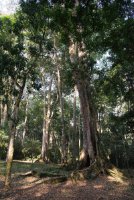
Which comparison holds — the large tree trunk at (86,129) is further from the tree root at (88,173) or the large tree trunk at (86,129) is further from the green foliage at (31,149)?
the green foliage at (31,149)

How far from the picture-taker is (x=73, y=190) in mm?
10578

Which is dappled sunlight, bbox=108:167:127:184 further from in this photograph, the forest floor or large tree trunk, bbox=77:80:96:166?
large tree trunk, bbox=77:80:96:166

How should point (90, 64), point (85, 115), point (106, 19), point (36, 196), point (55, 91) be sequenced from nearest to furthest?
point (106, 19) < point (36, 196) < point (90, 64) < point (85, 115) < point (55, 91)

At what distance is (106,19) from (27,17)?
411cm

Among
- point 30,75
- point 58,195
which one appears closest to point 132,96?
point 30,75

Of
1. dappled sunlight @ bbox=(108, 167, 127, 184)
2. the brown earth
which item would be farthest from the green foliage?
the brown earth

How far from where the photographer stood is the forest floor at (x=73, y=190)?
9.59 m

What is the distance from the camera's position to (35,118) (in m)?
43.3

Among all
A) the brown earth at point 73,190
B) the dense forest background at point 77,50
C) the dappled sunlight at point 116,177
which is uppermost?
the dense forest background at point 77,50

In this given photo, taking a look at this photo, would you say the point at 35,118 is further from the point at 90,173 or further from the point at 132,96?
the point at 90,173

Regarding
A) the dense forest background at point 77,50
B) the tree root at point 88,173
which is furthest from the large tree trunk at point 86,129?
the tree root at point 88,173

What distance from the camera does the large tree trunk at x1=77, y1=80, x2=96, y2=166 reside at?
14.2m

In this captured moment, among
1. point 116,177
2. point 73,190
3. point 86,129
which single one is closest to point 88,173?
point 116,177

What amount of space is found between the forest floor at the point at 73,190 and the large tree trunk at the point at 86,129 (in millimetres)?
1794
